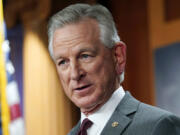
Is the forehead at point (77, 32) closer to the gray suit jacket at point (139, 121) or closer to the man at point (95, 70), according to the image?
the man at point (95, 70)

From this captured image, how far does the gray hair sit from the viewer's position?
0.85m

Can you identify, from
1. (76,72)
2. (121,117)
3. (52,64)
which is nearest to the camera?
(76,72)

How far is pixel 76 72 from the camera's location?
2.67ft

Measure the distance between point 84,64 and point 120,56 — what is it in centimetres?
9

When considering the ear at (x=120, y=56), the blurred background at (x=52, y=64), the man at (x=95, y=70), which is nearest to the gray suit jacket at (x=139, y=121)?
the man at (x=95, y=70)

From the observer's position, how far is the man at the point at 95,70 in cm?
83

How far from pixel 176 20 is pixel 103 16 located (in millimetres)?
1668

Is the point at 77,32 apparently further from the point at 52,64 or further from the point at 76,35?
the point at 52,64

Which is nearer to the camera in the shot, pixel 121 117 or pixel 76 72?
pixel 76 72

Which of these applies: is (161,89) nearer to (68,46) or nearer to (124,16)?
(124,16)

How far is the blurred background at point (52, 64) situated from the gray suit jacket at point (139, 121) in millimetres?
236

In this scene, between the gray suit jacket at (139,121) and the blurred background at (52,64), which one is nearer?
the gray suit jacket at (139,121)

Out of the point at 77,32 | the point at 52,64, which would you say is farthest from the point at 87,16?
the point at 52,64

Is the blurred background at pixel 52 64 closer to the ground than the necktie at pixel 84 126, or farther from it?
closer to the ground
